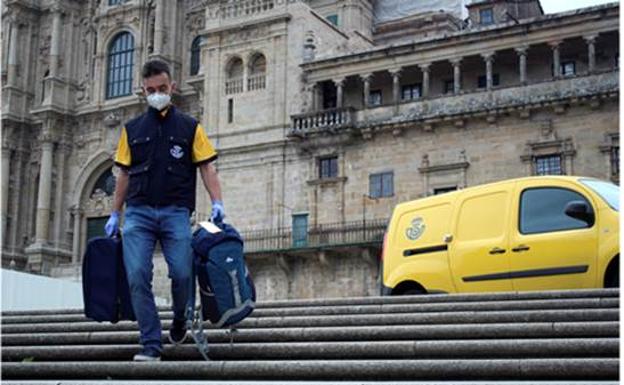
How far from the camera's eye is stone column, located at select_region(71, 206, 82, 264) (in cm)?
4825

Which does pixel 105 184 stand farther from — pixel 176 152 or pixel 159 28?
pixel 176 152

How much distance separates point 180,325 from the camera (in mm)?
8547

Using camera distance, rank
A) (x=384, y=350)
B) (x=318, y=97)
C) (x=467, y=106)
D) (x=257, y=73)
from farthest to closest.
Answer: (x=257, y=73), (x=318, y=97), (x=467, y=106), (x=384, y=350)

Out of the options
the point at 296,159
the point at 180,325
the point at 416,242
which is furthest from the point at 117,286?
the point at 296,159

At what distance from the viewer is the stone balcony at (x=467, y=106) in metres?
33.1

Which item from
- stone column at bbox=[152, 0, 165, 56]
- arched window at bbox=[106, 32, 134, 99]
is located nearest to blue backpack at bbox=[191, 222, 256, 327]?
stone column at bbox=[152, 0, 165, 56]

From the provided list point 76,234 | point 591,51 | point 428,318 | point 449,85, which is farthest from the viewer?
point 76,234

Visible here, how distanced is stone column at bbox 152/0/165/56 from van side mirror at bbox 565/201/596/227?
38.6 m

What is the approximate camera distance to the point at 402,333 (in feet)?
29.9

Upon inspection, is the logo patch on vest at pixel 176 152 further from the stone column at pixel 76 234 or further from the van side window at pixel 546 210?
the stone column at pixel 76 234

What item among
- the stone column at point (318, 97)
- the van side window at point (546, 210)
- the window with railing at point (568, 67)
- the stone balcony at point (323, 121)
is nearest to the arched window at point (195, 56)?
the stone column at point (318, 97)

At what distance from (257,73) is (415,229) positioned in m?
27.6

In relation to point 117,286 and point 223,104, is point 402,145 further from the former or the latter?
point 117,286

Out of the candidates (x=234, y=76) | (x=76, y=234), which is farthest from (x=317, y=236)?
(x=76, y=234)
